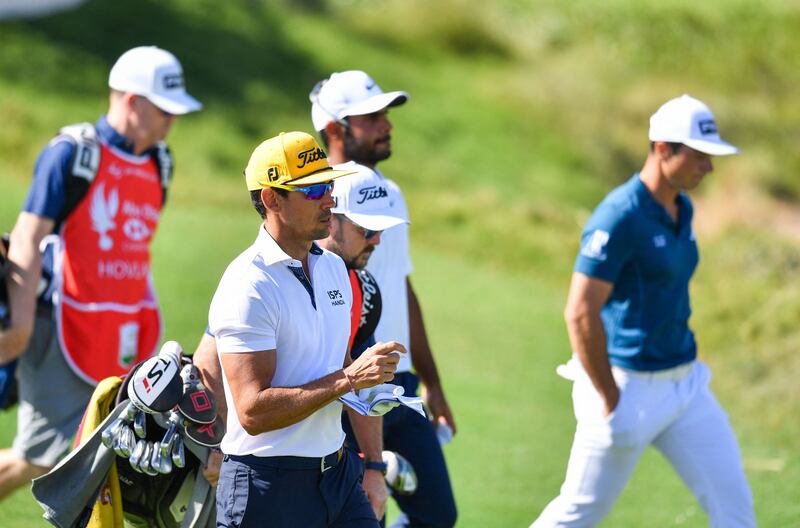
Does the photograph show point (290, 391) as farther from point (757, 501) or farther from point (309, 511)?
point (757, 501)

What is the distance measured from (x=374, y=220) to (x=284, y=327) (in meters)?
0.95

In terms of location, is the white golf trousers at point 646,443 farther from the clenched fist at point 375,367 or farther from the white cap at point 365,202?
the clenched fist at point 375,367

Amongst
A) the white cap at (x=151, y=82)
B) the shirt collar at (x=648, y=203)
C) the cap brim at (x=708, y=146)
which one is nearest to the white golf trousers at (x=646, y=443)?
the shirt collar at (x=648, y=203)

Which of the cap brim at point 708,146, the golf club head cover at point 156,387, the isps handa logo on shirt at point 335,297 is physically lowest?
the golf club head cover at point 156,387

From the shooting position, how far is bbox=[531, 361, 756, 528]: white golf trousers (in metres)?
6.32

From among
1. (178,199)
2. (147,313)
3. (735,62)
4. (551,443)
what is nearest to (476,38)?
(735,62)

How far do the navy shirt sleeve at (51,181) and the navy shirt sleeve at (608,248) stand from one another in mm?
2591

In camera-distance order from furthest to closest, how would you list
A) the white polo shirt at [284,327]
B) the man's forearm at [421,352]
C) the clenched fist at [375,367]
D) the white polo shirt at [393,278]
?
the man's forearm at [421,352] → the white polo shirt at [393,278] → the white polo shirt at [284,327] → the clenched fist at [375,367]

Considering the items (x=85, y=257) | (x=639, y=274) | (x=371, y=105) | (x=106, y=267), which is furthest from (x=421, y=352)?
(x=85, y=257)

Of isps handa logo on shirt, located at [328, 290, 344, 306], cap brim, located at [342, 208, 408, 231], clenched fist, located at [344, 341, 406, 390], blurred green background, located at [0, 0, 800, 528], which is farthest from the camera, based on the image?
blurred green background, located at [0, 0, 800, 528]

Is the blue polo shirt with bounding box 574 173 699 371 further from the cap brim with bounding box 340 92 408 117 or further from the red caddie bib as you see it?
the red caddie bib

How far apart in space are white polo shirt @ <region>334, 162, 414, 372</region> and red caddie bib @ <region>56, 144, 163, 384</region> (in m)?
1.52

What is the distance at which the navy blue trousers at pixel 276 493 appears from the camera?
4.67 meters

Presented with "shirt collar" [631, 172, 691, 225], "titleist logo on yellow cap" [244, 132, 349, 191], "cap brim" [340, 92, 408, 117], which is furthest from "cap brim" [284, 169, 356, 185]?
"shirt collar" [631, 172, 691, 225]
